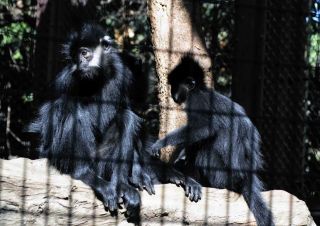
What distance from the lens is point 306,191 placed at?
513cm

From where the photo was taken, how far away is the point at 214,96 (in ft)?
13.0

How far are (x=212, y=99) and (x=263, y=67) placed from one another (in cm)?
98

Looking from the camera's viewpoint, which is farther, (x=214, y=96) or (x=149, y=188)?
(x=214, y=96)

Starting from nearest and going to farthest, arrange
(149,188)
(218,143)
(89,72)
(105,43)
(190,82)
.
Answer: (149,188)
(89,72)
(105,43)
(218,143)
(190,82)

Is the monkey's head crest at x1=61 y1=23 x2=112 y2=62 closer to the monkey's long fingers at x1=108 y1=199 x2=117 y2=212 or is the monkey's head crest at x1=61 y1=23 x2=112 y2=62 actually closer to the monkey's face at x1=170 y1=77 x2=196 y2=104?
the monkey's face at x1=170 y1=77 x2=196 y2=104

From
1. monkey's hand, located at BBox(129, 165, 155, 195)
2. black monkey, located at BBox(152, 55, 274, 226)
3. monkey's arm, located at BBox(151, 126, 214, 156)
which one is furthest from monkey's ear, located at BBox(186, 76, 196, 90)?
monkey's hand, located at BBox(129, 165, 155, 195)

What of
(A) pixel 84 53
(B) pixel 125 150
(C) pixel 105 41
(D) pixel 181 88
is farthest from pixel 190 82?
(B) pixel 125 150

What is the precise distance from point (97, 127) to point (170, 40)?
97cm

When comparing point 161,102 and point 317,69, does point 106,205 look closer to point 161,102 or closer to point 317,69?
point 161,102

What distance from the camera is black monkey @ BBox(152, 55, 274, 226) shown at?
374 centimetres

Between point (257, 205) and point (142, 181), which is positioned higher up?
point (142, 181)

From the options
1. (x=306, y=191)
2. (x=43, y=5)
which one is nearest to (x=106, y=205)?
(x=43, y=5)

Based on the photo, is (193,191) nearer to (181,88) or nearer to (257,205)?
(257,205)

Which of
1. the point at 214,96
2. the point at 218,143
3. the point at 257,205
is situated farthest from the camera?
the point at 214,96
